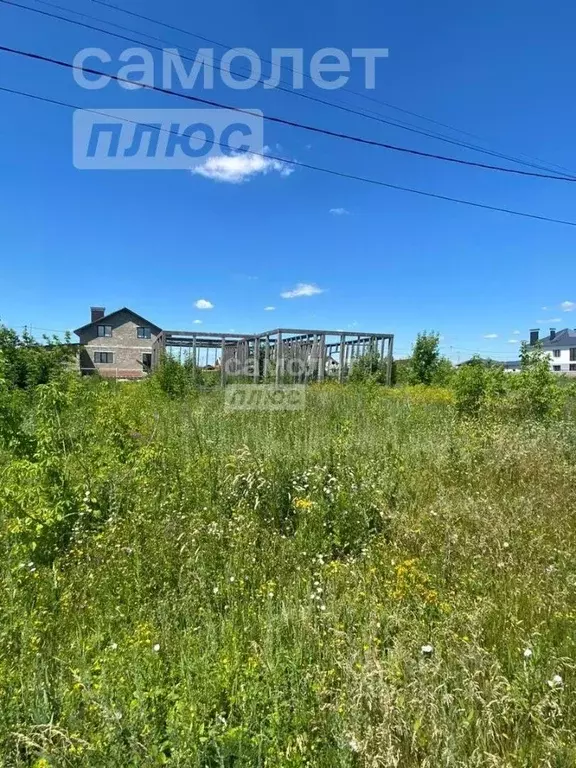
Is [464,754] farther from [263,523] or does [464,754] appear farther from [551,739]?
[263,523]

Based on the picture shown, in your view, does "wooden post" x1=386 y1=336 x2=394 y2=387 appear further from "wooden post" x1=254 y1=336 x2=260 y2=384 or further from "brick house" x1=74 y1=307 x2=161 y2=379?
"brick house" x1=74 y1=307 x2=161 y2=379

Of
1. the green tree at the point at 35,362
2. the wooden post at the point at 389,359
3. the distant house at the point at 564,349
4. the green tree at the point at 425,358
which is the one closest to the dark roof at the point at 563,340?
the distant house at the point at 564,349

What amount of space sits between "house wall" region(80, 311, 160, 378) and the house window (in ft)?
0.83

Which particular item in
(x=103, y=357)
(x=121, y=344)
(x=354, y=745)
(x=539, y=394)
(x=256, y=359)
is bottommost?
(x=354, y=745)

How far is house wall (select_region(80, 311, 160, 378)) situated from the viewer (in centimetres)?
3619

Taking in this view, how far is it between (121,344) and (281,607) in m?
38.4

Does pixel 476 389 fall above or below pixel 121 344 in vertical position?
below

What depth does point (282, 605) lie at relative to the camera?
192 centimetres

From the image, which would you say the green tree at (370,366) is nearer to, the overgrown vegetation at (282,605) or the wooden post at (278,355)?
the wooden post at (278,355)

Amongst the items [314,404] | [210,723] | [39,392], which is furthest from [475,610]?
[314,404]

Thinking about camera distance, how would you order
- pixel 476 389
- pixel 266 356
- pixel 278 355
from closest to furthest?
1. pixel 476 389
2. pixel 278 355
3. pixel 266 356

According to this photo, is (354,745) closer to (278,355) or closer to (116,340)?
(278,355)

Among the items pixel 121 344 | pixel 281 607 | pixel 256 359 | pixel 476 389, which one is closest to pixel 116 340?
pixel 121 344

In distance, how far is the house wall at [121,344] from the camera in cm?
3619
